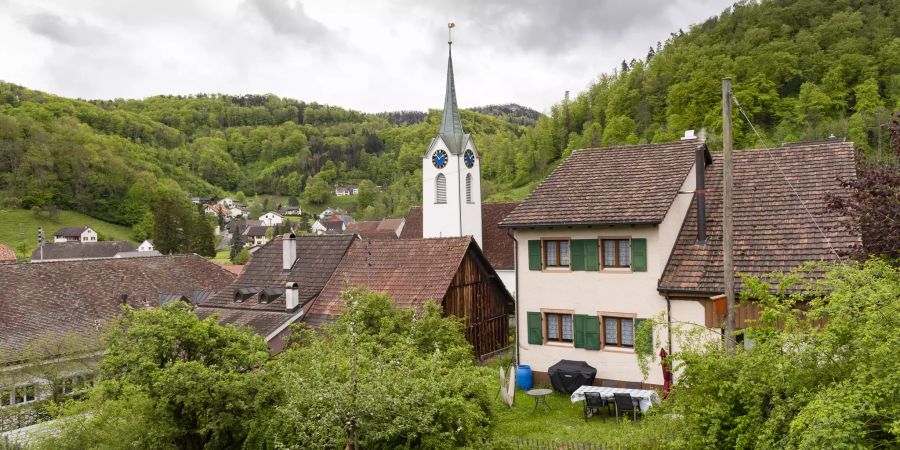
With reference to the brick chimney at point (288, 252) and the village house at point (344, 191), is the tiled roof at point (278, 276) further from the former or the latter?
the village house at point (344, 191)

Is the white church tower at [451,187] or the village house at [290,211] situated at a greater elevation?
the village house at [290,211]

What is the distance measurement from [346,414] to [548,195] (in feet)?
43.0

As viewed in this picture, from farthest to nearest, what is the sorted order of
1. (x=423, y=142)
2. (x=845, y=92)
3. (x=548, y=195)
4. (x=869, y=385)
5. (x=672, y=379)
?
1. (x=423, y=142)
2. (x=845, y=92)
3. (x=548, y=195)
4. (x=672, y=379)
5. (x=869, y=385)

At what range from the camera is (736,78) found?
3819 inches

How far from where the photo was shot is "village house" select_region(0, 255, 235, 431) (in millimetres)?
23375

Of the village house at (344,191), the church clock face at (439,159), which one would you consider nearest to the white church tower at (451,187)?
the church clock face at (439,159)

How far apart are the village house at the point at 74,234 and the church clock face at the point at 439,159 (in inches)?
3322

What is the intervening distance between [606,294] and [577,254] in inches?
58.2

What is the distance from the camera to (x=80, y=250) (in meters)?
91.2

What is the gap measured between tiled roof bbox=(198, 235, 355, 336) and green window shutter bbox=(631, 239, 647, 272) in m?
13.5

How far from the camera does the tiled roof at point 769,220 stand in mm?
18188

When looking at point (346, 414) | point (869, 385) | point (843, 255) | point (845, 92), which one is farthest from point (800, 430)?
point (845, 92)

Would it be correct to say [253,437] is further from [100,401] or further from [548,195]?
[548,195]

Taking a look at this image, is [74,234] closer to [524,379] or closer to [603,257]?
[524,379]
